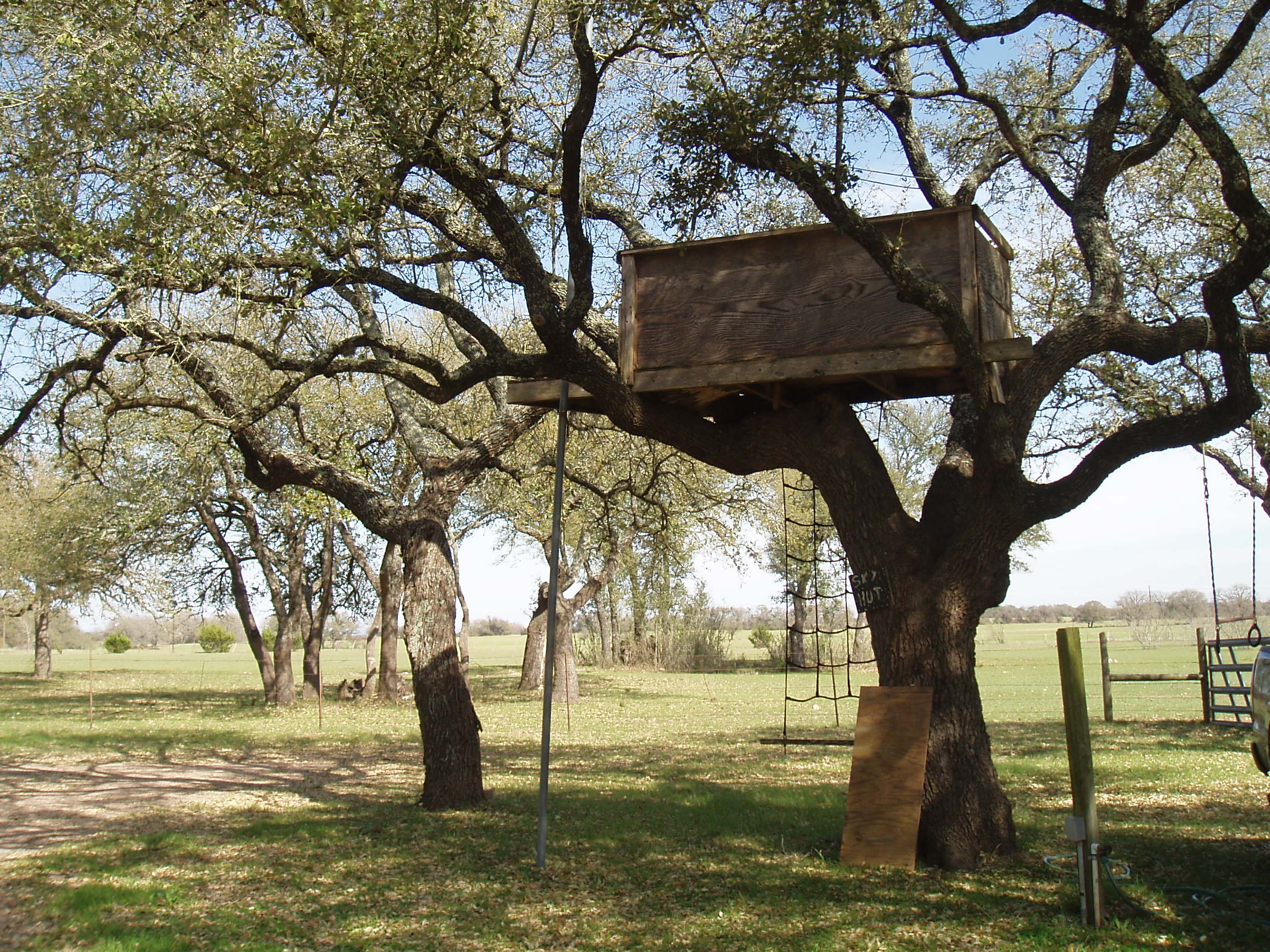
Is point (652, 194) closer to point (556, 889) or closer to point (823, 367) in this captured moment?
point (823, 367)

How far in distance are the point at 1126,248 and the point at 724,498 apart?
9994 millimetres

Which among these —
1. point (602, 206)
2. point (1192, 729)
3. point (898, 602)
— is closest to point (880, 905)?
point (898, 602)

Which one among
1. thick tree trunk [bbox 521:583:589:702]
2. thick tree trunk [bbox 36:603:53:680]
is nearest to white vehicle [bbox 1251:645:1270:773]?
thick tree trunk [bbox 521:583:589:702]

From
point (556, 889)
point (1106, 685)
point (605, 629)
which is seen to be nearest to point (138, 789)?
point (556, 889)

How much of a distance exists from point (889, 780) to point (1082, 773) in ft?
6.42

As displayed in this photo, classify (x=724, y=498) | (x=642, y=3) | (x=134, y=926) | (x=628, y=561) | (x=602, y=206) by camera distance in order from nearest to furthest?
(x=134, y=926) < (x=642, y=3) < (x=602, y=206) < (x=724, y=498) < (x=628, y=561)

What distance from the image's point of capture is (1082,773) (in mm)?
6445

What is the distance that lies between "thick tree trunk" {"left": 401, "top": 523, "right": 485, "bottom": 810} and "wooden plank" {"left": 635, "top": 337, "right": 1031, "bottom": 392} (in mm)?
4498

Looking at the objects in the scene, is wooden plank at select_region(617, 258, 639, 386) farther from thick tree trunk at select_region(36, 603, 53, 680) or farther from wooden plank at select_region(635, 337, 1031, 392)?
thick tree trunk at select_region(36, 603, 53, 680)

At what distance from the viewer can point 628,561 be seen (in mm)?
34156

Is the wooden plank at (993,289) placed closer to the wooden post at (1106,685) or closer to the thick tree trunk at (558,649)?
the wooden post at (1106,685)

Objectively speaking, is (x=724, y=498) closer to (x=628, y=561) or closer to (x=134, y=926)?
(x=628, y=561)

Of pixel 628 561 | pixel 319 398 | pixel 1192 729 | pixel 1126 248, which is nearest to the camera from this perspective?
pixel 1126 248

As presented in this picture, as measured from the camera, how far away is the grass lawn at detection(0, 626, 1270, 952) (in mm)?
6512
